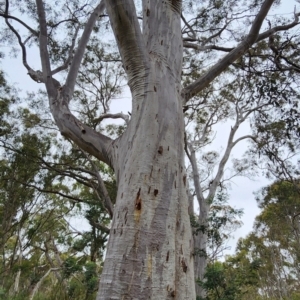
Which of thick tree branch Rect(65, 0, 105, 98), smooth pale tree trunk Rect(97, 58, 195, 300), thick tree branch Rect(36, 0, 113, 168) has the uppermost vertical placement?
thick tree branch Rect(65, 0, 105, 98)

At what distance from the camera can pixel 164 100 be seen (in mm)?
1875

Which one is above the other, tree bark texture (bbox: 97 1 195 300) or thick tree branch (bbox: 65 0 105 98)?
thick tree branch (bbox: 65 0 105 98)

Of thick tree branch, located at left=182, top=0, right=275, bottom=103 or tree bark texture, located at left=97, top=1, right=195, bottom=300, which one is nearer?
tree bark texture, located at left=97, top=1, right=195, bottom=300

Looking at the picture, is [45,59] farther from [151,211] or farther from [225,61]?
[151,211]

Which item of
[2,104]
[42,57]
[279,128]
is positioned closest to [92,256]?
[2,104]

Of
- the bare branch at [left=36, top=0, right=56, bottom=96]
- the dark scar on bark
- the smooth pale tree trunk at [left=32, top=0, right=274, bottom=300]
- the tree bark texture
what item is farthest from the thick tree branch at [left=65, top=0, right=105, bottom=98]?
the dark scar on bark

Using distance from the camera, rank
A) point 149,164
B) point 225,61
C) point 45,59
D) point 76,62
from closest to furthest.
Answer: point 149,164 → point 225,61 → point 45,59 → point 76,62

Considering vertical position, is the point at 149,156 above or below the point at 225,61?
below

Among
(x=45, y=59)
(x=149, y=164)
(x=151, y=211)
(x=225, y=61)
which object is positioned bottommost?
(x=151, y=211)

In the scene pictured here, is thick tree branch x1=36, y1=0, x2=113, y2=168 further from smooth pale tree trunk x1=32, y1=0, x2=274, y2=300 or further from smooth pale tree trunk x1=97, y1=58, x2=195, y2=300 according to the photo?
smooth pale tree trunk x1=97, y1=58, x2=195, y2=300

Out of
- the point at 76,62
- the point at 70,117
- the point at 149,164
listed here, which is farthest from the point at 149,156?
the point at 76,62

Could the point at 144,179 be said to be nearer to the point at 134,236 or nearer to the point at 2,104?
the point at 134,236

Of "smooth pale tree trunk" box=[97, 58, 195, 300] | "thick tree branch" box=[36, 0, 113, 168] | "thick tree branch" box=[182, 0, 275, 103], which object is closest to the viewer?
"smooth pale tree trunk" box=[97, 58, 195, 300]

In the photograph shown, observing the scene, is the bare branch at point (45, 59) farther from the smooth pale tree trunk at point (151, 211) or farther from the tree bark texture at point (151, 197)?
the smooth pale tree trunk at point (151, 211)
